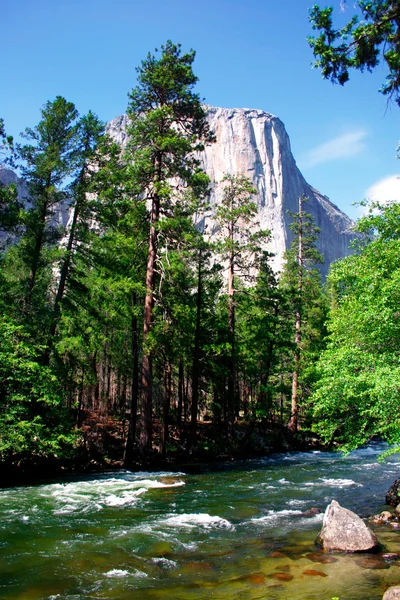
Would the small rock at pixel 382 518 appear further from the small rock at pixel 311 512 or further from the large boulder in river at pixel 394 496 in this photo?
the large boulder in river at pixel 394 496

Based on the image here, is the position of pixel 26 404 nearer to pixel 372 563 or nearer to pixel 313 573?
pixel 313 573

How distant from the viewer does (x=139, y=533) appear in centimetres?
907

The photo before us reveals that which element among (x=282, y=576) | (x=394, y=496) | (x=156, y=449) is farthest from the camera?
(x=156, y=449)

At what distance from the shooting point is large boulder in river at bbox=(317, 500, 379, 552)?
306 inches

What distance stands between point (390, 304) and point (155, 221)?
11.9 meters

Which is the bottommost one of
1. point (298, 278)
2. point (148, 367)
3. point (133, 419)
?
point (133, 419)

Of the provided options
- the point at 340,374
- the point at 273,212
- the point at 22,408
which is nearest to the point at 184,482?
the point at 22,408

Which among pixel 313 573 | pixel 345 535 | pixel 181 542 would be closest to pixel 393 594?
pixel 313 573

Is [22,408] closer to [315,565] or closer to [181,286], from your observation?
[181,286]

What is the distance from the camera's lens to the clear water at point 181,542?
6270mm

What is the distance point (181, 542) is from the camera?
851 cm

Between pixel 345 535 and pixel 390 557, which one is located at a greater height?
pixel 345 535

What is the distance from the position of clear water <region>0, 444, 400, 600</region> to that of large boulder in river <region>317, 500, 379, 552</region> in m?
0.23

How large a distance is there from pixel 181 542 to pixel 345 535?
10.2 feet
